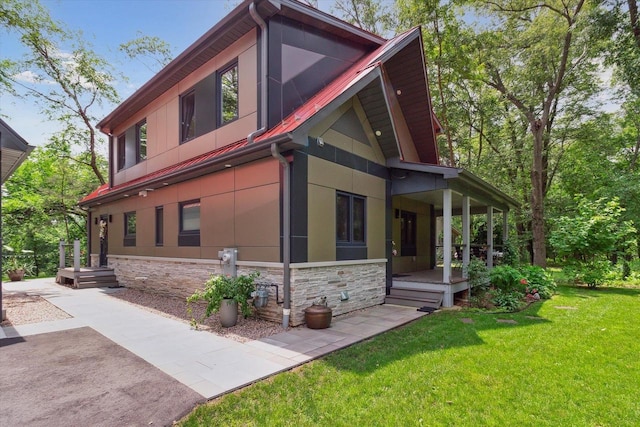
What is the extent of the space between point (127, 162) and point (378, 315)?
36.9 feet

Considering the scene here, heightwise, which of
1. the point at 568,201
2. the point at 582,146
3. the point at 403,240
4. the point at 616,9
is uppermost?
the point at 616,9

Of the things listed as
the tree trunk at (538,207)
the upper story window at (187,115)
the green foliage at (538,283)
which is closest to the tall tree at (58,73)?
the upper story window at (187,115)

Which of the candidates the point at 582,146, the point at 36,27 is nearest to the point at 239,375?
the point at 36,27

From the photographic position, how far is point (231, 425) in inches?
131

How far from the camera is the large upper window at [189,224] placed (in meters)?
9.16

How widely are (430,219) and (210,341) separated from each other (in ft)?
34.3

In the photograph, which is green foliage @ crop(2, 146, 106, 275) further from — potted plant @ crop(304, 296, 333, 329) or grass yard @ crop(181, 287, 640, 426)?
grass yard @ crop(181, 287, 640, 426)

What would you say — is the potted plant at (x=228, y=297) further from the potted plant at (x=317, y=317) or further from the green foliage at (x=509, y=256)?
the green foliage at (x=509, y=256)

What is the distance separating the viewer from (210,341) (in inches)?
231

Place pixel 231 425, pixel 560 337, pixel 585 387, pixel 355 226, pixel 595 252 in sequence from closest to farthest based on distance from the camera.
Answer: pixel 231 425
pixel 585 387
pixel 560 337
pixel 355 226
pixel 595 252

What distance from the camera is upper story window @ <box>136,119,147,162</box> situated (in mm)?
12568

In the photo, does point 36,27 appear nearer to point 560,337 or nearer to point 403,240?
point 403,240

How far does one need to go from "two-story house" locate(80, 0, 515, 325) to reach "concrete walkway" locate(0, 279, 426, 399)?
836 mm

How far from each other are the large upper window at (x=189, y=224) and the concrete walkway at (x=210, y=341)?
2.02m
